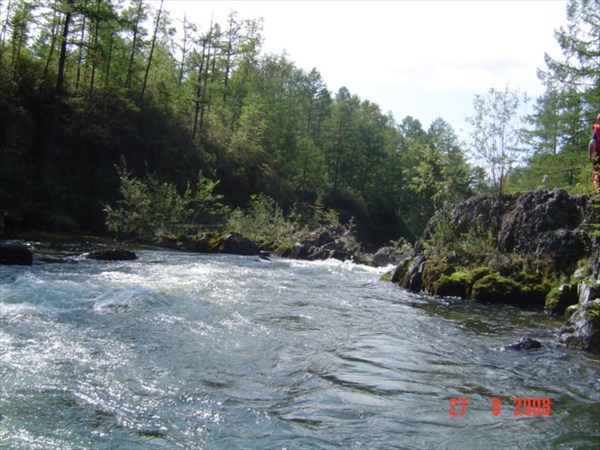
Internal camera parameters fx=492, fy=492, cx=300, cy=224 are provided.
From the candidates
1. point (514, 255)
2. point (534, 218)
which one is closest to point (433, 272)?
point (514, 255)

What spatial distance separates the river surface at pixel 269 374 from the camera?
4.34 m

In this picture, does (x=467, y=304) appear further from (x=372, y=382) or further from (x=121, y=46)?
(x=121, y=46)

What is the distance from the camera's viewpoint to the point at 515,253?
1370 centimetres

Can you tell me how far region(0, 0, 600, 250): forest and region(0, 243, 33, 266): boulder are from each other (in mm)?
5327

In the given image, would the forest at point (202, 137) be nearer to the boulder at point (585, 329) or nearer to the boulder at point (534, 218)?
the boulder at point (534, 218)

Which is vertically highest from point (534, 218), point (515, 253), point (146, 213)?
point (534, 218)

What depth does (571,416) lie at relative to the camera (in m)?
4.86

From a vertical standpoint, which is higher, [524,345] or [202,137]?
[202,137]

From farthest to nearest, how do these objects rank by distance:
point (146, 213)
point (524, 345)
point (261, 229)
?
point (261, 229)
point (146, 213)
point (524, 345)

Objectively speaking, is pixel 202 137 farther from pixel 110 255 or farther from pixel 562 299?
pixel 562 299

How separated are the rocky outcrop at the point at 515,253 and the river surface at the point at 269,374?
48.1 inches

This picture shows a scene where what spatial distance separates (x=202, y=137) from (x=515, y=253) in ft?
95.3

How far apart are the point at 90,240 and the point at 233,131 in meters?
25.1
